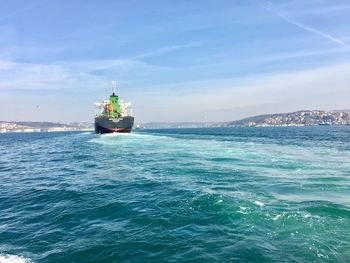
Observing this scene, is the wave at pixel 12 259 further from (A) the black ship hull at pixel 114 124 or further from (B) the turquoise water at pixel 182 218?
(A) the black ship hull at pixel 114 124

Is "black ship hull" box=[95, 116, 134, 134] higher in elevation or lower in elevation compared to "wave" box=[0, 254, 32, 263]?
higher

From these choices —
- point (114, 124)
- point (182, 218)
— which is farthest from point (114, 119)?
point (182, 218)

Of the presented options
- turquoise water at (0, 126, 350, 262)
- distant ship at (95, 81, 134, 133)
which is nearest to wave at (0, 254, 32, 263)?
turquoise water at (0, 126, 350, 262)

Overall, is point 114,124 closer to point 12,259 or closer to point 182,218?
point 182,218

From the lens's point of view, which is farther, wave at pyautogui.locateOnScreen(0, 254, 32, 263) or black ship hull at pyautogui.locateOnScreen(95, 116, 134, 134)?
black ship hull at pyautogui.locateOnScreen(95, 116, 134, 134)

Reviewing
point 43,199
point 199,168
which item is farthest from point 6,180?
point 199,168

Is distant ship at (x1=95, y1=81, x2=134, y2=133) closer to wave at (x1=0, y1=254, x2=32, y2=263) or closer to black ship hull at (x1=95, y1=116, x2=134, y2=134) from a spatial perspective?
black ship hull at (x1=95, y1=116, x2=134, y2=134)

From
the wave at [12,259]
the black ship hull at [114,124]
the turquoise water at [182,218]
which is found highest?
the black ship hull at [114,124]

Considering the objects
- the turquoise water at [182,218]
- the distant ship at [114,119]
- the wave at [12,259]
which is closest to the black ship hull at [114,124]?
the distant ship at [114,119]

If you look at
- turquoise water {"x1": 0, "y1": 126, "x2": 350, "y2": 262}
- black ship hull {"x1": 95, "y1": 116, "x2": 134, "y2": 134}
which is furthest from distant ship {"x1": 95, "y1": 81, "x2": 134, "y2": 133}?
turquoise water {"x1": 0, "y1": 126, "x2": 350, "y2": 262}

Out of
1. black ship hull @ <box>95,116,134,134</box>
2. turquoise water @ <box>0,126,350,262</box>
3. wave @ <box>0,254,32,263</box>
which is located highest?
black ship hull @ <box>95,116,134,134</box>

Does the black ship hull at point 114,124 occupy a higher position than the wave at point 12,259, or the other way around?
the black ship hull at point 114,124

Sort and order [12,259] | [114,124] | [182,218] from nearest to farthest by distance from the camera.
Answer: [12,259]
[182,218]
[114,124]

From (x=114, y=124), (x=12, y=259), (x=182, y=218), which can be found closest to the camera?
(x=12, y=259)
